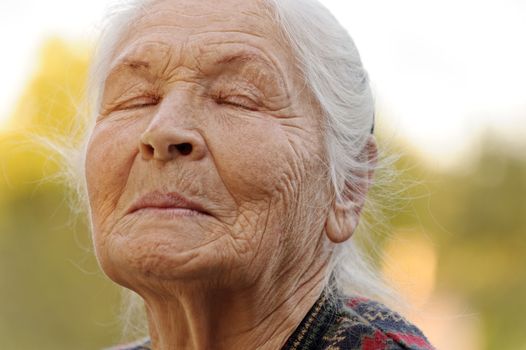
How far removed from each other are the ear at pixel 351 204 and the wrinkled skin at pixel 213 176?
3cm

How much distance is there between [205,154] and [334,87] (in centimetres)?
60

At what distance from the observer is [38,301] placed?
11172 millimetres

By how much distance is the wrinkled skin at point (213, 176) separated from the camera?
108 inches

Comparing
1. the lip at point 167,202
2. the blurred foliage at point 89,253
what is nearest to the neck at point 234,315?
the lip at point 167,202

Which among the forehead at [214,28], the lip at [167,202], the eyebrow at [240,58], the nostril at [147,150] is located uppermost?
the forehead at [214,28]

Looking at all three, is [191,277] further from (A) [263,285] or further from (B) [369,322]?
(B) [369,322]

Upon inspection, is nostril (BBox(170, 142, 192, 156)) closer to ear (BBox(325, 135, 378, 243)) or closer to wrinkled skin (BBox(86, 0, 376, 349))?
wrinkled skin (BBox(86, 0, 376, 349))

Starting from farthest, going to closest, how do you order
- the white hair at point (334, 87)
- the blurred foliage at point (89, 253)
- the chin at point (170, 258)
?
the blurred foliage at point (89, 253)
the white hair at point (334, 87)
the chin at point (170, 258)

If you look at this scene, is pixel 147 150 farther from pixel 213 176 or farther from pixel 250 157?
pixel 250 157

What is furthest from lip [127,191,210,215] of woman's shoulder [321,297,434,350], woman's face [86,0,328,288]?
woman's shoulder [321,297,434,350]

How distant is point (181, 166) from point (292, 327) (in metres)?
0.71

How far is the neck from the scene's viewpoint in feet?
9.50

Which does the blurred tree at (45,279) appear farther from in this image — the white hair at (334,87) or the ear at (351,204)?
the ear at (351,204)

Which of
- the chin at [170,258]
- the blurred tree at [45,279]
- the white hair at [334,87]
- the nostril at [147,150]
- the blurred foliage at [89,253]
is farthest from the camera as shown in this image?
the blurred tree at [45,279]
